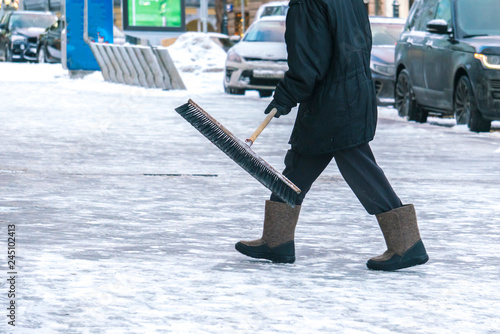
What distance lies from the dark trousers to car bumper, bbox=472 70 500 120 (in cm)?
783

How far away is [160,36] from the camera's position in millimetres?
30234

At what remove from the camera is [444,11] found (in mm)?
14922

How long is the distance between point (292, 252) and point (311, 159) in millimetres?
464

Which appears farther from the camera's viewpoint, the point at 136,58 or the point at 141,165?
the point at 136,58

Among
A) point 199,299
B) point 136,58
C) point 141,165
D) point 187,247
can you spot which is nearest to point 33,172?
point 141,165

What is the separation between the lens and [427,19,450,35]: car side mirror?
14.1 meters

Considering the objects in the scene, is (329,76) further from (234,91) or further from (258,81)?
(234,91)

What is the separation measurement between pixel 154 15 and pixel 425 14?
15221 mm

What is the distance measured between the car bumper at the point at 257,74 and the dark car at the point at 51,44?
13.2 m

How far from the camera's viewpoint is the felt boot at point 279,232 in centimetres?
590

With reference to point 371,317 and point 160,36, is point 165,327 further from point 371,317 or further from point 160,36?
point 160,36

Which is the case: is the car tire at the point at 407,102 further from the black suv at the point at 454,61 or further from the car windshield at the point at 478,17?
the car windshield at the point at 478,17

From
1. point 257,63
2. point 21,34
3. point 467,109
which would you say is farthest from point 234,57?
point 21,34

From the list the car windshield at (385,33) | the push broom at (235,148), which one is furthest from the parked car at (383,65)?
the push broom at (235,148)
